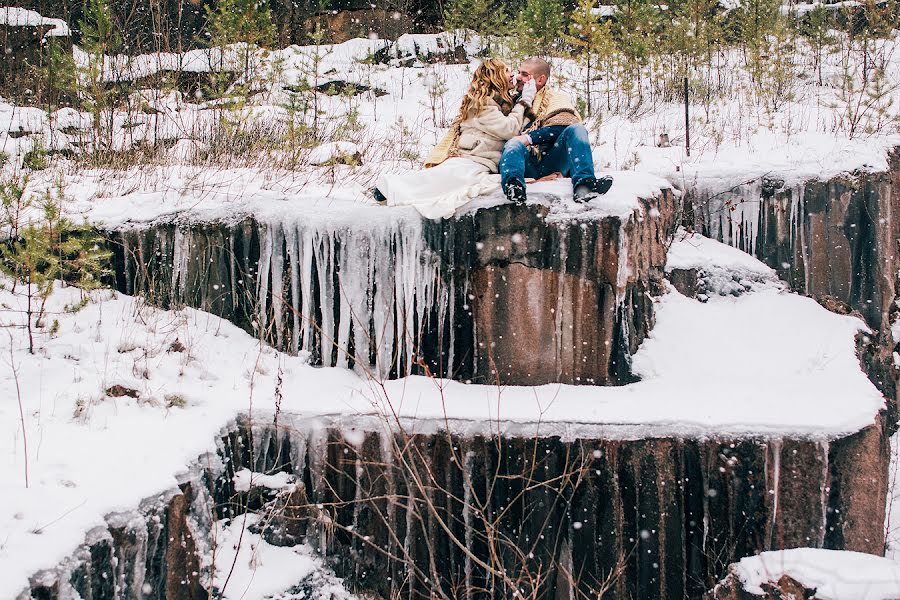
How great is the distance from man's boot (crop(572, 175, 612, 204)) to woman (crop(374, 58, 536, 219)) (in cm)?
56

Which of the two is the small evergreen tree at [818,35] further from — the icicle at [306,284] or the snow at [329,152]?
the icicle at [306,284]

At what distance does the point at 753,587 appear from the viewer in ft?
10.6

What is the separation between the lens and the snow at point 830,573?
9.44 feet

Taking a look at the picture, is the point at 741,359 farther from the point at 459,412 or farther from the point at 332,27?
the point at 332,27

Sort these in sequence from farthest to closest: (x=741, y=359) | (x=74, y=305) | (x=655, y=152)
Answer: (x=655, y=152) < (x=741, y=359) < (x=74, y=305)

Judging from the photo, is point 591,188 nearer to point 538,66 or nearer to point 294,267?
point 538,66

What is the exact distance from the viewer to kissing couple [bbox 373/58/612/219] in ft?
15.1

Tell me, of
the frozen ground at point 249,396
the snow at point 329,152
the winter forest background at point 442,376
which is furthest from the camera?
the snow at point 329,152

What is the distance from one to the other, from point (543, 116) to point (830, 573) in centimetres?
319

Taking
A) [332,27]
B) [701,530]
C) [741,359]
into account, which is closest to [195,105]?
[332,27]

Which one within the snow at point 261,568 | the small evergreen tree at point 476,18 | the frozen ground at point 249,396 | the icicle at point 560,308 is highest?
the small evergreen tree at point 476,18

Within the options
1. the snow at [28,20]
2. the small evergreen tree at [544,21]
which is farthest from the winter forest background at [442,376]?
the small evergreen tree at [544,21]

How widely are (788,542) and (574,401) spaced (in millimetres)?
1374

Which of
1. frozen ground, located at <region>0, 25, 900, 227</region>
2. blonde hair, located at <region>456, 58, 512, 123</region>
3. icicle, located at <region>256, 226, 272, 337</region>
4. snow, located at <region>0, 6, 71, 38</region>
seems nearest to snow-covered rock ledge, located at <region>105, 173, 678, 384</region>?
icicle, located at <region>256, 226, 272, 337</region>
